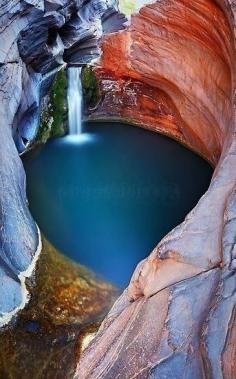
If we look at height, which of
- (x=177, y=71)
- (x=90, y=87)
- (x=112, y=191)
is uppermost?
(x=90, y=87)

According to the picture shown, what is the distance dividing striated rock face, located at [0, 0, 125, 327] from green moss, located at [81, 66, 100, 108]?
418 millimetres

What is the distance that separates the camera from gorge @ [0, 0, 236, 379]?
3.64 meters

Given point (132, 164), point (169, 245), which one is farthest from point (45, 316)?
point (132, 164)

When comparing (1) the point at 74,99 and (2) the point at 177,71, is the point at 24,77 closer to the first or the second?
(1) the point at 74,99

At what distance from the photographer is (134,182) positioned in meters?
9.75

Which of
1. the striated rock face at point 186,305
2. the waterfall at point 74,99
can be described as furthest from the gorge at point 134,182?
the waterfall at point 74,99

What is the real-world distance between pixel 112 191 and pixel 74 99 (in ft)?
11.8

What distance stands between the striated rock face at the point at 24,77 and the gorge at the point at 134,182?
0.09 feet

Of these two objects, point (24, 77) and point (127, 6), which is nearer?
point (24, 77)

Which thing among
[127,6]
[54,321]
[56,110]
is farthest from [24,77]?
[54,321]

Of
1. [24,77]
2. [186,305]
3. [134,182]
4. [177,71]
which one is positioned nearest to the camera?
[186,305]

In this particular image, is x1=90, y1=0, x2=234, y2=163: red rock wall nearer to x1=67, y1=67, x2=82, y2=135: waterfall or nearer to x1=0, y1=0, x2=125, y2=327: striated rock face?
x1=67, y1=67, x2=82, y2=135: waterfall

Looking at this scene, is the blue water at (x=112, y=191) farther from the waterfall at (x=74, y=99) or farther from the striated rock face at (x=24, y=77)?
the striated rock face at (x=24, y=77)

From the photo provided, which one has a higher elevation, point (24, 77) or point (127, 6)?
point (127, 6)
